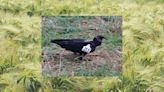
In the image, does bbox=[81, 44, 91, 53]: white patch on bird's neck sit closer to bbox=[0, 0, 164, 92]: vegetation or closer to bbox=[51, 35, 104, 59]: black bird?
bbox=[51, 35, 104, 59]: black bird

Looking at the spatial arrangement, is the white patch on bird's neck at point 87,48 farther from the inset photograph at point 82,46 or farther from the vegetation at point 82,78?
the vegetation at point 82,78

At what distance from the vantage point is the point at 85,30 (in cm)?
221

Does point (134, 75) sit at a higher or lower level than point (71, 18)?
lower

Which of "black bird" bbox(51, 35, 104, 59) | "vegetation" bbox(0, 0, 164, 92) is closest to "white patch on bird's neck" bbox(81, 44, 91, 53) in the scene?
"black bird" bbox(51, 35, 104, 59)

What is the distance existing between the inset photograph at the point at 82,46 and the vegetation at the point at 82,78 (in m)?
0.04

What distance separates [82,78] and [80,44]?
20 cm

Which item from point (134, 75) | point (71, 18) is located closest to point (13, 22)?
point (71, 18)

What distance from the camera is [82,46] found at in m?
2.20

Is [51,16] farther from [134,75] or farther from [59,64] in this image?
[134,75]

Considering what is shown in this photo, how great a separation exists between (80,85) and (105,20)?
0.41 m

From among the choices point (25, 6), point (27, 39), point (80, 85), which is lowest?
point (80, 85)

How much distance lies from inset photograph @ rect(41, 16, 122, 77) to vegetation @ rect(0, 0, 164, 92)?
36mm

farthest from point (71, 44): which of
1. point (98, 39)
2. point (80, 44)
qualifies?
point (98, 39)

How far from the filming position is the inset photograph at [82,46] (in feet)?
7.17
